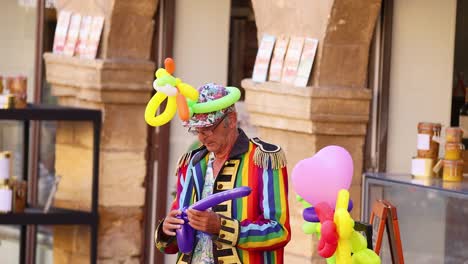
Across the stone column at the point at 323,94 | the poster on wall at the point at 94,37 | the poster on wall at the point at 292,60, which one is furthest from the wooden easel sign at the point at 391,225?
the poster on wall at the point at 94,37

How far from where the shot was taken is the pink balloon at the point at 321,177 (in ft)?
14.5

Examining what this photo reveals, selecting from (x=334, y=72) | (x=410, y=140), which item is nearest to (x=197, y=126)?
(x=334, y=72)

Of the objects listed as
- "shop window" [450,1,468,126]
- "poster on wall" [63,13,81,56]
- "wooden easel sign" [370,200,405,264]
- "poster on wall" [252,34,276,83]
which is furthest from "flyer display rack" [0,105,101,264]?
"wooden easel sign" [370,200,405,264]

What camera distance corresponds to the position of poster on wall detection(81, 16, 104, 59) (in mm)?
8719

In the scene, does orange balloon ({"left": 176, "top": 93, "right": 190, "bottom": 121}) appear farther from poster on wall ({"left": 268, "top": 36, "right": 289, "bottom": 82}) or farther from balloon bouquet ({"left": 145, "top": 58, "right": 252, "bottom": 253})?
poster on wall ({"left": 268, "top": 36, "right": 289, "bottom": 82})

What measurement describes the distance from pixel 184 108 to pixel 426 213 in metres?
2.09

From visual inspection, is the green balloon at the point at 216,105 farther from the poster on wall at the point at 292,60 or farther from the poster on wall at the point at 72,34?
the poster on wall at the point at 72,34

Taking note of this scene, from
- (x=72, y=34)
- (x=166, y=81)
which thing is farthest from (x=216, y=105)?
(x=72, y=34)

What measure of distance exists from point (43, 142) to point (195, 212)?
522 cm

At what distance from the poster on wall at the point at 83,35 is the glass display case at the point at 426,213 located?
3.24 meters

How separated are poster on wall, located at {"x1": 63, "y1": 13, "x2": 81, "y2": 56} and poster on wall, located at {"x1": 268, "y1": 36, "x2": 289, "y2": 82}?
2.44 metres

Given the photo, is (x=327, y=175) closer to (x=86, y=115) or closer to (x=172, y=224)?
(x=172, y=224)

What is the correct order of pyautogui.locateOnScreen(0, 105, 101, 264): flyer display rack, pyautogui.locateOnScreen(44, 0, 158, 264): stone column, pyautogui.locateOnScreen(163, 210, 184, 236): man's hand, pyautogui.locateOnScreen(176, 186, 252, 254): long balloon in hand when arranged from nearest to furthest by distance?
pyautogui.locateOnScreen(176, 186, 252, 254): long balloon in hand < pyautogui.locateOnScreen(163, 210, 184, 236): man's hand < pyautogui.locateOnScreen(0, 105, 101, 264): flyer display rack < pyautogui.locateOnScreen(44, 0, 158, 264): stone column

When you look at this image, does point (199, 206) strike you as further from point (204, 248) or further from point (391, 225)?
point (391, 225)
